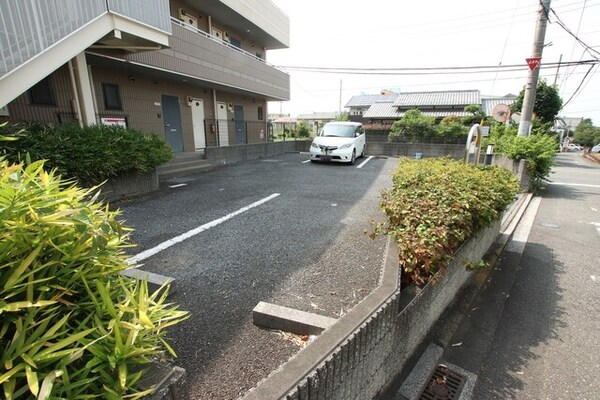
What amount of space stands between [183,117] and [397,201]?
10.3 m

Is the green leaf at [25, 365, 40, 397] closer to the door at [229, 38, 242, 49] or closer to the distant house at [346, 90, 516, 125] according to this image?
the door at [229, 38, 242, 49]

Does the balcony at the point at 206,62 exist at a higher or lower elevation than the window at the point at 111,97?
higher

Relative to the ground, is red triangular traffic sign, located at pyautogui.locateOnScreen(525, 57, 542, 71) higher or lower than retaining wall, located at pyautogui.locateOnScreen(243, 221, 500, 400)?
A: higher

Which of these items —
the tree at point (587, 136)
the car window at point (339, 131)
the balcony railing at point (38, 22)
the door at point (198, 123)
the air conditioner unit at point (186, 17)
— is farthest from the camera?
the tree at point (587, 136)

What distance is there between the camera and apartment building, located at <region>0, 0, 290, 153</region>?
4.35 metres

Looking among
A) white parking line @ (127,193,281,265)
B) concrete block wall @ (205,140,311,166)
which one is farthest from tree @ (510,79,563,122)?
white parking line @ (127,193,281,265)

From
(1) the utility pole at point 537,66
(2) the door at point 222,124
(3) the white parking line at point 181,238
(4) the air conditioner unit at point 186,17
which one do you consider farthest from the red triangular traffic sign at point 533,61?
(4) the air conditioner unit at point 186,17

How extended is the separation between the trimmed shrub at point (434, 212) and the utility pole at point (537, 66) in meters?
6.87

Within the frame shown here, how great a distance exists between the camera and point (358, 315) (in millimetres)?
1758

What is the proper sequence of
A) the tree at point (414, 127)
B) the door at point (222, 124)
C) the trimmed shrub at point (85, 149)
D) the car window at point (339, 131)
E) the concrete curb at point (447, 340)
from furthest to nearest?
1. the tree at point (414, 127)
2. the door at point (222, 124)
3. the car window at point (339, 131)
4. the trimmed shrub at point (85, 149)
5. the concrete curb at point (447, 340)

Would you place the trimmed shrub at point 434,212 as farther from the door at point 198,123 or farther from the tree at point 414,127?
the tree at point 414,127

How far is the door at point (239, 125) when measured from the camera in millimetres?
14453

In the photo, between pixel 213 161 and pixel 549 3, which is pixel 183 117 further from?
pixel 549 3

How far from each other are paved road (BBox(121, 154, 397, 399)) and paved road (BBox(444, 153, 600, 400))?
47.9 inches
